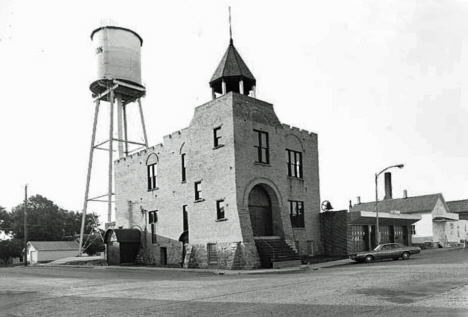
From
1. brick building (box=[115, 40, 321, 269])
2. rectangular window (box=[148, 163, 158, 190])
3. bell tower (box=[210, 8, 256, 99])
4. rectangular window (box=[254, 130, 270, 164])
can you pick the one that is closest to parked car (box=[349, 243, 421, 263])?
brick building (box=[115, 40, 321, 269])

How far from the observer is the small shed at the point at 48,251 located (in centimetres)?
6656

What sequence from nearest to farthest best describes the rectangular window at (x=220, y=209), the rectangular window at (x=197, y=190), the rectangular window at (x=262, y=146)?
the rectangular window at (x=220, y=209) < the rectangular window at (x=262, y=146) < the rectangular window at (x=197, y=190)

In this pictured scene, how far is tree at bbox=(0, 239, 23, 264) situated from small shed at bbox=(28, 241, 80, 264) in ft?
4.73

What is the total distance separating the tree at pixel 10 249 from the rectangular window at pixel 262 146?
170ft

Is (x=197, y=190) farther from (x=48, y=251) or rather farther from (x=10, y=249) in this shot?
(x=10, y=249)

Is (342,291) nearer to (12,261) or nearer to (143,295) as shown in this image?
(143,295)

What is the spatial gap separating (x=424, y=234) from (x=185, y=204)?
37.3m

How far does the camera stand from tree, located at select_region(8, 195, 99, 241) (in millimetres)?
75375

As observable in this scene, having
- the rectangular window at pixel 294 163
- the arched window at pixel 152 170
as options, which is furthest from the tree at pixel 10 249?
the rectangular window at pixel 294 163

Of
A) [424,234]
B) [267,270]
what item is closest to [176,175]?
[267,270]

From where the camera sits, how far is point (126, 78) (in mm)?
42688

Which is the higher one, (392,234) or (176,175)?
(176,175)

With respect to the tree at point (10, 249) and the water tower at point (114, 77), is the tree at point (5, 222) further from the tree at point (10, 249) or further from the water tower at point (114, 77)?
the water tower at point (114, 77)

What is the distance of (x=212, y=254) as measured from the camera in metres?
29.3
